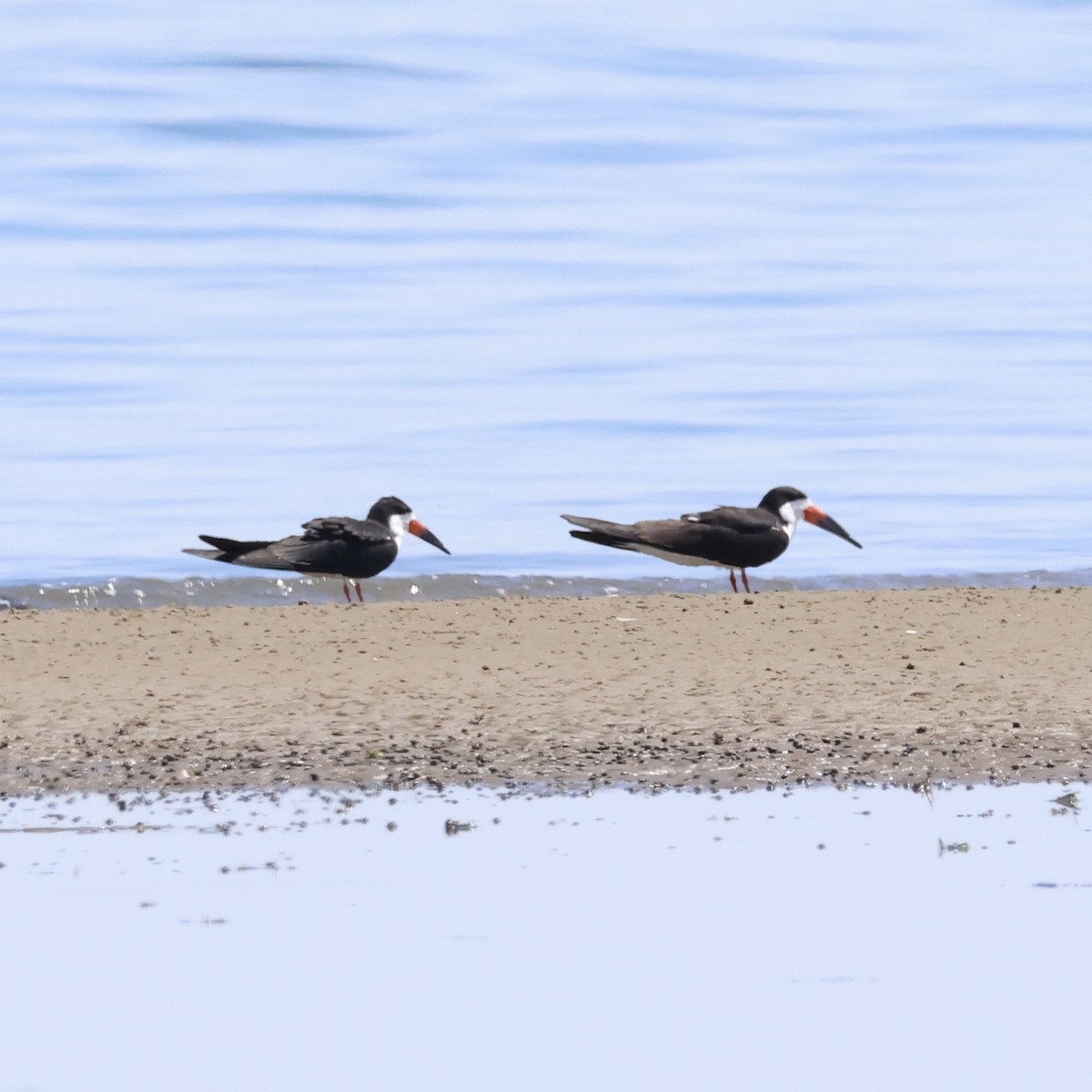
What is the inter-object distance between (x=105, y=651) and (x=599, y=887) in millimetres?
Result: 5718

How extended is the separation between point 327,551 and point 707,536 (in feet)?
8.44

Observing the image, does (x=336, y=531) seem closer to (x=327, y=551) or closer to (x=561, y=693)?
(x=327, y=551)

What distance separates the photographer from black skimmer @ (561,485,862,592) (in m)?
14.7

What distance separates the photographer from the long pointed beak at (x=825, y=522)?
53.3ft

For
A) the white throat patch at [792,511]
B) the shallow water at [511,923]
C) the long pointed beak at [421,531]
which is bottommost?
the shallow water at [511,923]

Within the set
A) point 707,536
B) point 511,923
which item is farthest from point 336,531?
point 511,923

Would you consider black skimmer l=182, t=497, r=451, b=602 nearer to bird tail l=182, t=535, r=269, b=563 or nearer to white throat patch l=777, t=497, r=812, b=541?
bird tail l=182, t=535, r=269, b=563

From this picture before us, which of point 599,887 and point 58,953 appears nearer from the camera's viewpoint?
point 58,953

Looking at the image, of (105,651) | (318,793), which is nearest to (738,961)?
(318,793)

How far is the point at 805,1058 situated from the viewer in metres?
4.27

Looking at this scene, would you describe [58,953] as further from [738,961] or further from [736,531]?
[736,531]

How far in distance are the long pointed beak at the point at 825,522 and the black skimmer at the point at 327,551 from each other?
3271mm

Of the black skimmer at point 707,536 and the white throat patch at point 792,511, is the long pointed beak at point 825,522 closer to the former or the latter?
the white throat patch at point 792,511

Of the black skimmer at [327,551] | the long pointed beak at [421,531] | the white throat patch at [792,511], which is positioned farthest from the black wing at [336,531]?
the white throat patch at [792,511]
